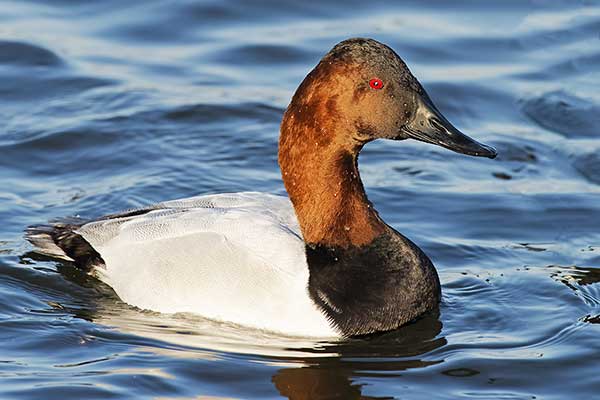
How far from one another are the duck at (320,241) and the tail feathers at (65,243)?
36 cm

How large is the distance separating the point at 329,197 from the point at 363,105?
582 mm

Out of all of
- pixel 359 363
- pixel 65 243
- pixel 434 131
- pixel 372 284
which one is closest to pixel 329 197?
pixel 372 284

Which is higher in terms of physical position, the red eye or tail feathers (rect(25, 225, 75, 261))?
the red eye

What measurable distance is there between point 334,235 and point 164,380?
136 cm

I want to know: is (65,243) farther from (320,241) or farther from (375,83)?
(375,83)

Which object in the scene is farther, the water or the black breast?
the black breast

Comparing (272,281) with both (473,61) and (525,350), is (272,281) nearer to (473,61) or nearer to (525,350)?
(525,350)

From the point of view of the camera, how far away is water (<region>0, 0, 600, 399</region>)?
664 cm

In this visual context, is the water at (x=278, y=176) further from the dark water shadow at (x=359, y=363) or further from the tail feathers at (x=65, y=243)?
the tail feathers at (x=65, y=243)

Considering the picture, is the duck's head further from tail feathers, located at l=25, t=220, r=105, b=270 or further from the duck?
tail feathers, located at l=25, t=220, r=105, b=270

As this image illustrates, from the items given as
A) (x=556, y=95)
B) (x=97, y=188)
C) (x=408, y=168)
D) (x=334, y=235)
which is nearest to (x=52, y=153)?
(x=97, y=188)

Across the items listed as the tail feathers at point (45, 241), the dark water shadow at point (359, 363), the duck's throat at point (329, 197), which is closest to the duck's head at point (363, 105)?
the duck's throat at point (329, 197)

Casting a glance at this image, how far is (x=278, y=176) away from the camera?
9.70 metres

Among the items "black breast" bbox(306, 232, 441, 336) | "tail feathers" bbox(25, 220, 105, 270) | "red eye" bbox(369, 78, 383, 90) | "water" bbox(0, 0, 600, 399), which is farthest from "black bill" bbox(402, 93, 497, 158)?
"tail feathers" bbox(25, 220, 105, 270)
